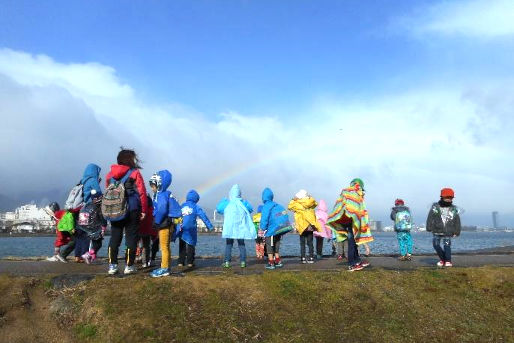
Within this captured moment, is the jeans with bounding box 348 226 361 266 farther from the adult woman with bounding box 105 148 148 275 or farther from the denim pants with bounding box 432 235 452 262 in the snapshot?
the adult woman with bounding box 105 148 148 275

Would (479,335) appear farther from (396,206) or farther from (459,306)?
(396,206)

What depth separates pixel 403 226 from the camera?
546 inches

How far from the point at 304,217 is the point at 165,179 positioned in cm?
506

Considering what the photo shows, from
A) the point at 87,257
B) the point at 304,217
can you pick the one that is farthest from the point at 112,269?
the point at 304,217

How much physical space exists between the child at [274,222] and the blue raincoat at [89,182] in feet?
14.8

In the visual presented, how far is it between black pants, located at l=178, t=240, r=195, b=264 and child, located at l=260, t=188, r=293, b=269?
2.02 metres

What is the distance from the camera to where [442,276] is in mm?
8047

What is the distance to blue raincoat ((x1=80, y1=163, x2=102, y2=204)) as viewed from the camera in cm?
1098

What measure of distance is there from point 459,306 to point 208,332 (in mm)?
4287

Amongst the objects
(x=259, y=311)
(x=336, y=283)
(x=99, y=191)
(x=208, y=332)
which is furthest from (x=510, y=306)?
(x=99, y=191)

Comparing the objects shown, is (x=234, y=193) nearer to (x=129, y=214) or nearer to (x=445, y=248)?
(x=129, y=214)

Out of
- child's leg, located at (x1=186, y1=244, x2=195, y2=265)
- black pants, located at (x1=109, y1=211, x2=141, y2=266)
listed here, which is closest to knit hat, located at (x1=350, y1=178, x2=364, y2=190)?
child's leg, located at (x1=186, y1=244, x2=195, y2=265)

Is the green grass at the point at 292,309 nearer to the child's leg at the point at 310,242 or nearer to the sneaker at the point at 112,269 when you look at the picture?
the sneaker at the point at 112,269

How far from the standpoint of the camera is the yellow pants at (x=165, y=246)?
27.3 feet
